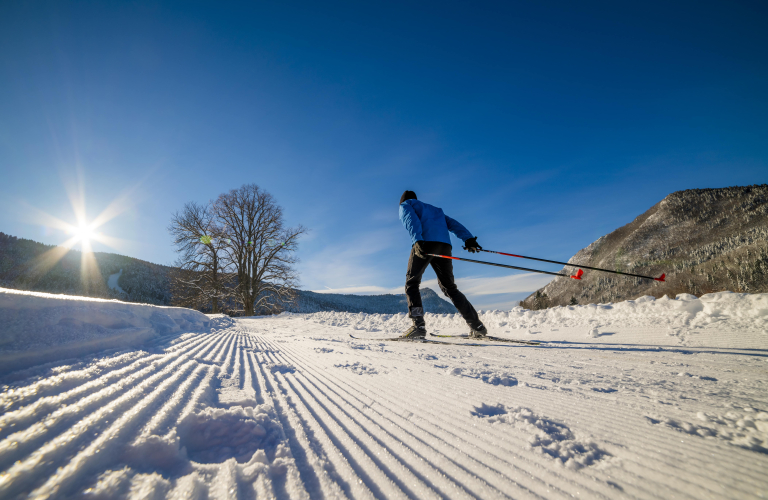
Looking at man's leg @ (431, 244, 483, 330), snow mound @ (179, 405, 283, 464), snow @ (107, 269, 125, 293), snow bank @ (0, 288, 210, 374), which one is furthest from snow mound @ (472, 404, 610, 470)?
snow @ (107, 269, 125, 293)

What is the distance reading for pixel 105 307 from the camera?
198 cm

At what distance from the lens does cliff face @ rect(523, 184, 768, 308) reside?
1480 cm

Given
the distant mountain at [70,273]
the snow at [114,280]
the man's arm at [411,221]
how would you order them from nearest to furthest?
the man's arm at [411,221]
the distant mountain at [70,273]
the snow at [114,280]

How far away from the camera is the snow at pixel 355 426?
24.3 inches

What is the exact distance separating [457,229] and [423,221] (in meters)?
0.84

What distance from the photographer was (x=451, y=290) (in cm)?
407

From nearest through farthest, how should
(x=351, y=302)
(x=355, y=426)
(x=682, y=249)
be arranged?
1. (x=355, y=426)
2. (x=682, y=249)
3. (x=351, y=302)

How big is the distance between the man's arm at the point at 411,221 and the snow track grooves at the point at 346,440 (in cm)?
276

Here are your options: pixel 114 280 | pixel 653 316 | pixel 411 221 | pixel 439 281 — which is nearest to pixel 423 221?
pixel 411 221

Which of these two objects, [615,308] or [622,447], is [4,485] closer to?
[622,447]

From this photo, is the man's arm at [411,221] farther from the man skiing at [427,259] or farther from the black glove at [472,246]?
the black glove at [472,246]

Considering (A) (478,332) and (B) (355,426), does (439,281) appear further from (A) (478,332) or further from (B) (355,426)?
(B) (355,426)

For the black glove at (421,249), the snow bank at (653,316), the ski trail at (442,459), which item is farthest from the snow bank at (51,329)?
the snow bank at (653,316)

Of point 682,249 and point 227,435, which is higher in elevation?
point 682,249
